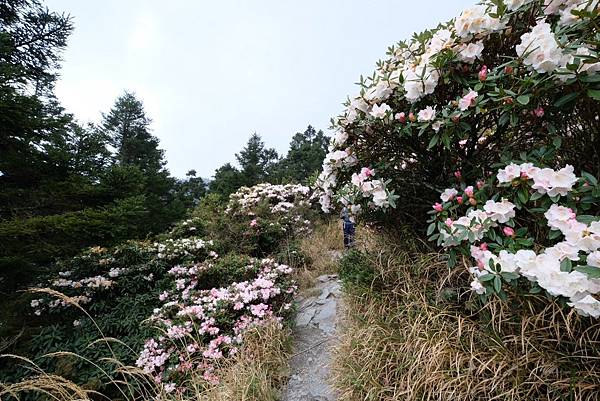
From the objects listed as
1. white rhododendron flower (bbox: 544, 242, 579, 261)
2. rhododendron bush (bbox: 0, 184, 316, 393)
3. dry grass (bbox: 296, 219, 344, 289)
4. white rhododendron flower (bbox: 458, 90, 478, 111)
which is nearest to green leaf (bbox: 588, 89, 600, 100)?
white rhododendron flower (bbox: 458, 90, 478, 111)

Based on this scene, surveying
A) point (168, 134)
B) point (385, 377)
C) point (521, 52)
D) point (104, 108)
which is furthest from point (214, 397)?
point (104, 108)

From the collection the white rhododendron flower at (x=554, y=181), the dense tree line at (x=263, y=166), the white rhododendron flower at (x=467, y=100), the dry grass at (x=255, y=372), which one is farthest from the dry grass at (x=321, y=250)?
the dense tree line at (x=263, y=166)

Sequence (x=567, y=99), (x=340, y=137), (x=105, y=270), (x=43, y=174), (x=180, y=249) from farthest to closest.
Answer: (x=180, y=249) < (x=105, y=270) < (x=43, y=174) < (x=340, y=137) < (x=567, y=99)

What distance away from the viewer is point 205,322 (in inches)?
104

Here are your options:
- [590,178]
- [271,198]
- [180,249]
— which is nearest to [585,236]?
[590,178]

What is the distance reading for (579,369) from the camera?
1.05 meters

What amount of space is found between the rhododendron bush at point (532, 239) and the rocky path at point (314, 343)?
4.19 ft

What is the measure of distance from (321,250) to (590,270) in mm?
3992

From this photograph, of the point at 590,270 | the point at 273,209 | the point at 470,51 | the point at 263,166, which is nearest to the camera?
the point at 590,270

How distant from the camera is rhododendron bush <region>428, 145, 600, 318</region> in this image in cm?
77

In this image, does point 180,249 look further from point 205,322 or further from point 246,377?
point 246,377

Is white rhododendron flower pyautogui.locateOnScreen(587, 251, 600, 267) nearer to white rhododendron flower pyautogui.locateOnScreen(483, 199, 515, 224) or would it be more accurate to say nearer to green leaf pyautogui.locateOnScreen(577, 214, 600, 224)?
green leaf pyautogui.locateOnScreen(577, 214, 600, 224)

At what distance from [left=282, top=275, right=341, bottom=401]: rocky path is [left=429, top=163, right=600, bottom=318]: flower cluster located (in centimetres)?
128

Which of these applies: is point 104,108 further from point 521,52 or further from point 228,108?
point 521,52
